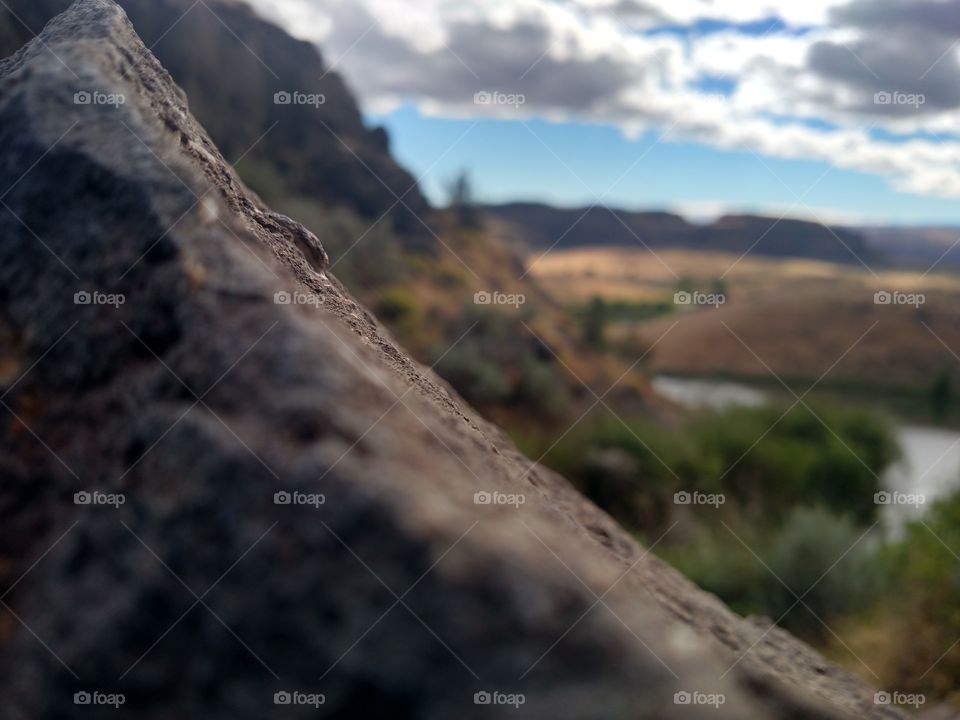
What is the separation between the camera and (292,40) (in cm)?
4688

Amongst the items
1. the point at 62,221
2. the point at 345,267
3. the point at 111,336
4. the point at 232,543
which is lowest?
the point at 345,267

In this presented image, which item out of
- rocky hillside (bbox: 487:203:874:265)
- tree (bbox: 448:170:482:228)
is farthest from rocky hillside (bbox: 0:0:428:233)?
rocky hillside (bbox: 487:203:874:265)

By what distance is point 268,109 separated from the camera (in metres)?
43.1

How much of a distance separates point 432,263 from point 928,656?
37652 millimetres

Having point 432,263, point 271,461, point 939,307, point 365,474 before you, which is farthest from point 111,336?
point 939,307

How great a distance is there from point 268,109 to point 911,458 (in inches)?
1453

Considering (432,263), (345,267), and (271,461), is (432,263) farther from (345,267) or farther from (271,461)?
(271,461)

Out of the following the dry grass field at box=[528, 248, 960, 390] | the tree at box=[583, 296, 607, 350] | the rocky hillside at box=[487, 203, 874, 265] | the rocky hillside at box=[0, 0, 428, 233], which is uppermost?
the rocky hillside at box=[0, 0, 428, 233]

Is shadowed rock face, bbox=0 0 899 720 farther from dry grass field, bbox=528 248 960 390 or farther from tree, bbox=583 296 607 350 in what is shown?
tree, bbox=583 296 607 350

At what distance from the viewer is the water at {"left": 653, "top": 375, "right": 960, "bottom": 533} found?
12.9m

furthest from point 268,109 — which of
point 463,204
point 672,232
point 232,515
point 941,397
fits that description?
point 672,232

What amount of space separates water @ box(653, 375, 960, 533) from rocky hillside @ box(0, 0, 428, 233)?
54.5 ft

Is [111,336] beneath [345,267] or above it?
above

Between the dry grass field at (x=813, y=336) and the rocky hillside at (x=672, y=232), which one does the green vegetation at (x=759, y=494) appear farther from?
the rocky hillside at (x=672, y=232)
